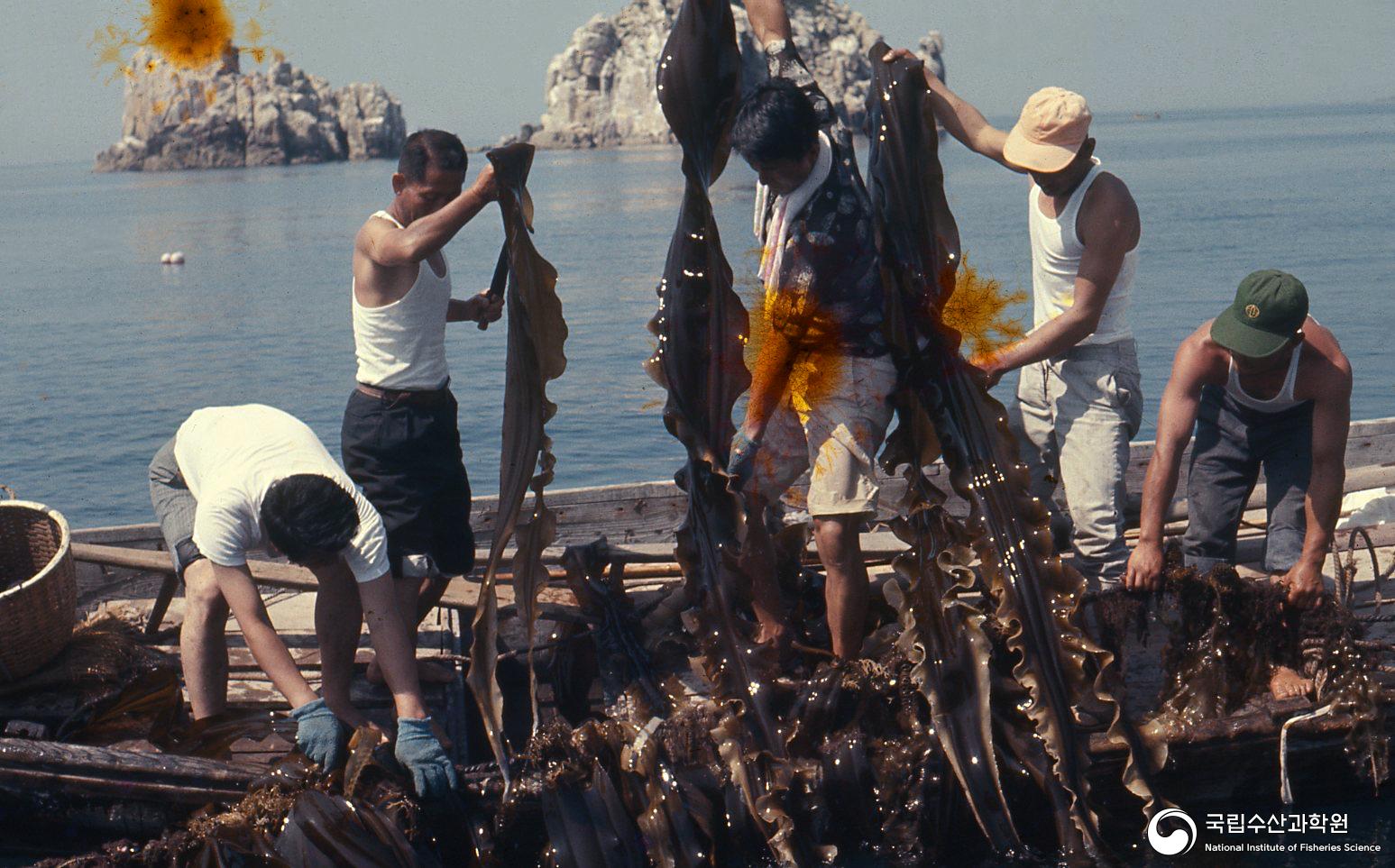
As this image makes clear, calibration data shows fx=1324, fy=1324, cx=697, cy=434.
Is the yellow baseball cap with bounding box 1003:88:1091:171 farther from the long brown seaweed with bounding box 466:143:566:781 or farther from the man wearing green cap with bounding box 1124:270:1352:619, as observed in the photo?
the long brown seaweed with bounding box 466:143:566:781

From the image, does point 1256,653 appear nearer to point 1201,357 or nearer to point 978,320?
point 1201,357

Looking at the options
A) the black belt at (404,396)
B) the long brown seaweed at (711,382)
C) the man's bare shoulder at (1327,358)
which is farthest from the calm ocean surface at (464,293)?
the man's bare shoulder at (1327,358)

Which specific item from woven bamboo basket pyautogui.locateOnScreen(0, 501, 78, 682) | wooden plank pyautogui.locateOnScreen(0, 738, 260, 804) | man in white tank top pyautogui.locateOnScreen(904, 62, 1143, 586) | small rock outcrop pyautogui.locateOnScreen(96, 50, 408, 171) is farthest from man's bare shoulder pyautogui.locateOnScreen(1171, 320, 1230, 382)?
small rock outcrop pyautogui.locateOnScreen(96, 50, 408, 171)

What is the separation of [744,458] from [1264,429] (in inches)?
90.2

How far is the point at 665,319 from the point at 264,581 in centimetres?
224

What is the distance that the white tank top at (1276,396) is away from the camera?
546cm

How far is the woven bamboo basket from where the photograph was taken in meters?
5.35

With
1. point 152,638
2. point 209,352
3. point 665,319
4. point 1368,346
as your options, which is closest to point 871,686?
point 665,319

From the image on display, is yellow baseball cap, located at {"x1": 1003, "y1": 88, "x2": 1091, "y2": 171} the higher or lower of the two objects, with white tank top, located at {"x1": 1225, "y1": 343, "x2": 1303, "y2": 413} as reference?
higher

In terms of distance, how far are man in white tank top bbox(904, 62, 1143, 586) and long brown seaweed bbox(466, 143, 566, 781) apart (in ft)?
5.59

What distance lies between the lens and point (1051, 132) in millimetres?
5414

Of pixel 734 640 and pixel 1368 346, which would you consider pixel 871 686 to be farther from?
pixel 1368 346

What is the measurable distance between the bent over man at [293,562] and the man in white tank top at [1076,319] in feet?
8.27

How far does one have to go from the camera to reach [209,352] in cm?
2558
